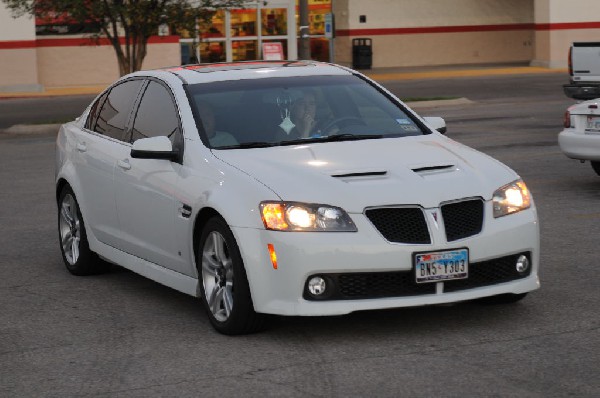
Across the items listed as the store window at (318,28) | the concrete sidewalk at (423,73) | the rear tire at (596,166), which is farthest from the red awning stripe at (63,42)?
the rear tire at (596,166)

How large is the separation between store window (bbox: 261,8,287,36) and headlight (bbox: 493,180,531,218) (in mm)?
40823

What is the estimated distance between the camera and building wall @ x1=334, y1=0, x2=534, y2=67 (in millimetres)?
51094

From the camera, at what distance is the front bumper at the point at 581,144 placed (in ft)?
47.0

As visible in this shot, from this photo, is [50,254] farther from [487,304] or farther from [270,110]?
[487,304]

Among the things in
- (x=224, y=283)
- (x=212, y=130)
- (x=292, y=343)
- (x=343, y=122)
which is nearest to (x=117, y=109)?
(x=212, y=130)

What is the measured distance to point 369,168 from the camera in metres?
7.91

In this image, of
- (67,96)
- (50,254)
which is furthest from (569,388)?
(67,96)

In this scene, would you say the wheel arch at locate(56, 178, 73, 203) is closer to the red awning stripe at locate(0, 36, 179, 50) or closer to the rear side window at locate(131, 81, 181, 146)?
the rear side window at locate(131, 81, 181, 146)

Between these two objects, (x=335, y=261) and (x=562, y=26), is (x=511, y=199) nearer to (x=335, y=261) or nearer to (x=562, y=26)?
(x=335, y=261)

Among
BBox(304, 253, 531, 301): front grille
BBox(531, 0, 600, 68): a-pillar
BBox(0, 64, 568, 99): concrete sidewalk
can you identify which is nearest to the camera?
BBox(304, 253, 531, 301): front grille

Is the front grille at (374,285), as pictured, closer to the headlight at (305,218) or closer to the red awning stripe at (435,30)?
the headlight at (305,218)

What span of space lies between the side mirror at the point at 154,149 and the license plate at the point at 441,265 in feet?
6.14

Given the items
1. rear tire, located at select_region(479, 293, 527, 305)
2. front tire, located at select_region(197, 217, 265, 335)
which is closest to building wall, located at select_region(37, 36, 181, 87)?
front tire, located at select_region(197, 217, 265, 335)

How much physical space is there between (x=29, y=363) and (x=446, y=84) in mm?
32567
